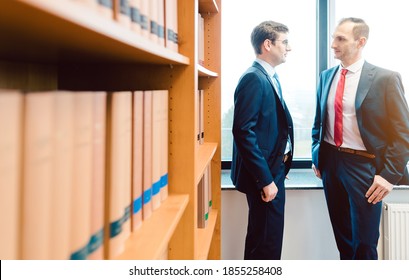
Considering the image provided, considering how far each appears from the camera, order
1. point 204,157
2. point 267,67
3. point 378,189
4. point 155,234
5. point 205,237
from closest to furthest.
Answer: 1. point 155,234
2. point 204,157
3. point 205,237
4. point 378,189
5. point 267,67

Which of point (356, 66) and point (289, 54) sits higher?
point (289, 54)

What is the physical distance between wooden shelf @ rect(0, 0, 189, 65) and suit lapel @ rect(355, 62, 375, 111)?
1559 millimetres

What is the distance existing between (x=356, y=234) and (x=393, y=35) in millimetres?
1580

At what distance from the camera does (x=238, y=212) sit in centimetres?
265

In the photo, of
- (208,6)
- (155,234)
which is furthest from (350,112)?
(155,234)

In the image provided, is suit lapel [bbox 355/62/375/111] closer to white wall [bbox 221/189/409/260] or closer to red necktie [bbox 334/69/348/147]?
red necktie [bbox 334/69/348/147]

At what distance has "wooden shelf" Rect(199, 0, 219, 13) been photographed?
191 cm

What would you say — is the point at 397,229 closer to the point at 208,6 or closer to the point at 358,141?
the point at 358,141

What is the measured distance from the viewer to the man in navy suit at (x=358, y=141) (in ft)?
6.65

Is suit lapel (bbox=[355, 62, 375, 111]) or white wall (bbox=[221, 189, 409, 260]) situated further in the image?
white wall (bbox=[221, 189, 409, 260])

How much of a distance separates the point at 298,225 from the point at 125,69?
1.98 m

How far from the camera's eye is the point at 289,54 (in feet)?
9.43

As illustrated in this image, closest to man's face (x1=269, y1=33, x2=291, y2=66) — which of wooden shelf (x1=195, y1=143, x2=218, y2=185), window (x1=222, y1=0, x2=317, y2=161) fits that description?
window (x1=222, y1=0, x2=317, y2=161)

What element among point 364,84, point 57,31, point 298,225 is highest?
point 364,84
